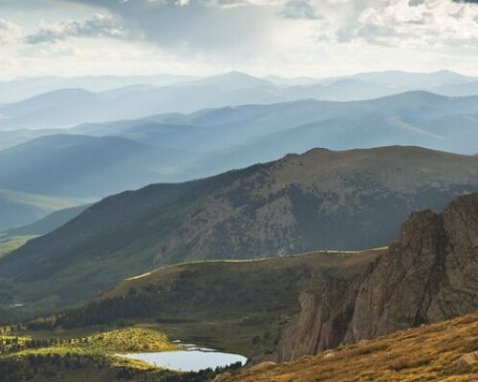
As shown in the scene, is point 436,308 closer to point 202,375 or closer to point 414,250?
point 414,250

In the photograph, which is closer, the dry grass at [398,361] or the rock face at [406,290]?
the dry grass at [398,361]

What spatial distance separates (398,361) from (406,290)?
45515 millimetres

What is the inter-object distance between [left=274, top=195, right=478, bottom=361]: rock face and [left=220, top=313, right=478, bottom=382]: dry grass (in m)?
17.5

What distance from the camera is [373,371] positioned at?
73438 mm

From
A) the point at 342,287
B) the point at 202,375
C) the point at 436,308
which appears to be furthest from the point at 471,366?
the point at 202,375

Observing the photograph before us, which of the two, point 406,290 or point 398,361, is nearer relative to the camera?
point 398,361

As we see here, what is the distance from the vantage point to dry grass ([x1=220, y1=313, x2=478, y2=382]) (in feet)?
216

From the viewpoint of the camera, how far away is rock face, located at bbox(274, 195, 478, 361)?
374 feet

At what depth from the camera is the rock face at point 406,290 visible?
113938 millimetres

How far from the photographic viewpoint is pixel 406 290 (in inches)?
4648

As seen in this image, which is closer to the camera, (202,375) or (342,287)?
(342,287)

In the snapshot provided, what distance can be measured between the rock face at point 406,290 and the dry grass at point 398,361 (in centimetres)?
1750

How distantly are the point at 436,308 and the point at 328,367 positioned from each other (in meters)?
32.3

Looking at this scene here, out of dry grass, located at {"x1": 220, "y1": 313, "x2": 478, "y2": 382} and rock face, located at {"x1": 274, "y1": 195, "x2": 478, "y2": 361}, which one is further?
rock face, located at {"x1": 274, "y1": 195, "x2": 478, "y2": 361}
